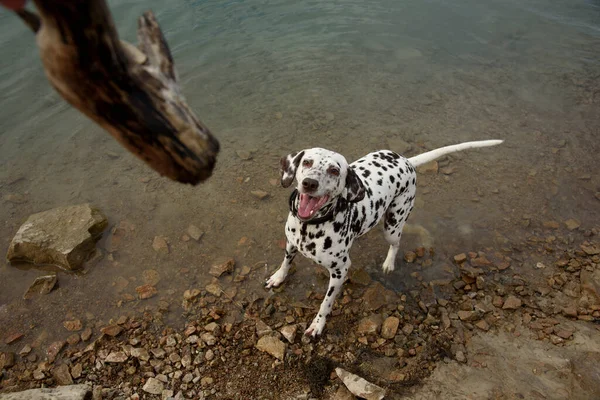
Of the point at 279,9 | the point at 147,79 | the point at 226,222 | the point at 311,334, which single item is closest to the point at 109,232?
the point at 226,222

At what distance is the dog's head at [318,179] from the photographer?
3.30 m

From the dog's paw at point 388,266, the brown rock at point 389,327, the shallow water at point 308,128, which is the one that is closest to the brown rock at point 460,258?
the shallow water at point 308,128

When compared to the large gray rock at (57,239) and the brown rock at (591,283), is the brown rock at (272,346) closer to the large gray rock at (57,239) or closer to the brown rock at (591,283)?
Result: the large gray rock at (57,239)

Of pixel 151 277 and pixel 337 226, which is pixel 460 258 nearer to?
pixel 337 226

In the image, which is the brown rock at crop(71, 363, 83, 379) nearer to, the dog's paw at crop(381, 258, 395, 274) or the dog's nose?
the dog's nose

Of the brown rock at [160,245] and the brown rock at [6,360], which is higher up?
the brown rock at [6,360]

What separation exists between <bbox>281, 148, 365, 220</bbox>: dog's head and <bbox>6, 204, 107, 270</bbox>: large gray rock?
136 inches

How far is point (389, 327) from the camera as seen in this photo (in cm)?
432

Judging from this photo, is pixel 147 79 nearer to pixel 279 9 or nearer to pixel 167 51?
pixel 167 51

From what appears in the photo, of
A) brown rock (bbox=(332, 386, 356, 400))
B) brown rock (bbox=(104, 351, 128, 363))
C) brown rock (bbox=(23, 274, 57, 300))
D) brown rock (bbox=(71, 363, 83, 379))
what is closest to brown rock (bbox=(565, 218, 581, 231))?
brown rock (bbox=(332, 386, 356, 400))

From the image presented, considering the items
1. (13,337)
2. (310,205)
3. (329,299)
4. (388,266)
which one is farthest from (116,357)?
(388,266)

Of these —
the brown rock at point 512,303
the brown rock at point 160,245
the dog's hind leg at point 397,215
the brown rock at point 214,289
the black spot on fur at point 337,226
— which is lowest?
the brown rock at point 512,303

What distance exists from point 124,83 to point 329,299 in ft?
10.7

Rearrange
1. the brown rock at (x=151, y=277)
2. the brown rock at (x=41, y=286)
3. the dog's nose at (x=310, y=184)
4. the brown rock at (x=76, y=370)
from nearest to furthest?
the dog's nose at (x=310, y=184) < the brown rock at (x=76, y=370) < the brown rock at (x=41, y=286) < the brown rock at (x=151, y=277)
